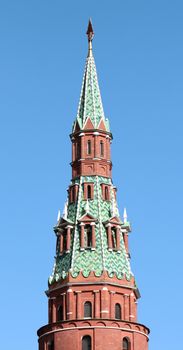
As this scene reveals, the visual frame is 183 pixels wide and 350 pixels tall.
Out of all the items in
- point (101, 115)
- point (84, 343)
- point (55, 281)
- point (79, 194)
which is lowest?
point (84, 343)

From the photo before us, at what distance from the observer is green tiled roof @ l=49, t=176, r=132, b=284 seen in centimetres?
8269

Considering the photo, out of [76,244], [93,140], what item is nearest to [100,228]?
[76,244]

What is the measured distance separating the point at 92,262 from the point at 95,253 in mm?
915

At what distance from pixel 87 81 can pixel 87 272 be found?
65.1 ft

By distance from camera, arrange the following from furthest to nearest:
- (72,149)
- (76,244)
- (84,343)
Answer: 1. (72,149)
2. (76,244)
3. (84,343)

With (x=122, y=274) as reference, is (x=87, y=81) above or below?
above

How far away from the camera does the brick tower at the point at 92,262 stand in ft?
261

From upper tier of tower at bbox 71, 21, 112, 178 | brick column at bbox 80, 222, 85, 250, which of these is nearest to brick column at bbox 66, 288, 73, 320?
brick column at bbox 80, 222, 85, 250

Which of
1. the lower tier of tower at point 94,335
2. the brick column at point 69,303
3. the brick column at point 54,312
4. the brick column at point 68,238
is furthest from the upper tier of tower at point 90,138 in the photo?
the lower tier of tower at point 94,335

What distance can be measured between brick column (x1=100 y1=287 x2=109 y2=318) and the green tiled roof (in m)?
1.66

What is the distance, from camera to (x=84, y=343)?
79125 millimetres

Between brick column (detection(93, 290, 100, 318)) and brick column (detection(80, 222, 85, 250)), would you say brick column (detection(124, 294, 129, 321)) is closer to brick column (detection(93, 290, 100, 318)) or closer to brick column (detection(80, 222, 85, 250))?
brick column (detection(93, 290, 100, 318))

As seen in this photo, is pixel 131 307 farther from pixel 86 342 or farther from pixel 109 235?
pixel 109 235

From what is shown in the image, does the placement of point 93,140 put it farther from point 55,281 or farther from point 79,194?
point 55,281
